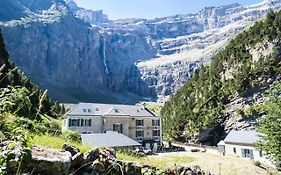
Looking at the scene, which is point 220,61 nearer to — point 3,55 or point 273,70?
point 273,70

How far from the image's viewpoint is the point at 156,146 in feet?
233

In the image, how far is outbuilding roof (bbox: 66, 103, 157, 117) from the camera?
6466 cm

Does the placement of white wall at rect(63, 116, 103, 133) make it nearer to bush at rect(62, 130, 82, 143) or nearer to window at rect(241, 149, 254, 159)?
window at rect(241, 149, 254, 159)

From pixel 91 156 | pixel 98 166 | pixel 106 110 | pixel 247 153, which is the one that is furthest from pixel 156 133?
pixel 98 166

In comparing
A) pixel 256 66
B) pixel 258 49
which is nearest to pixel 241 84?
pixel 256 66

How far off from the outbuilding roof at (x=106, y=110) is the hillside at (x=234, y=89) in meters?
15.8

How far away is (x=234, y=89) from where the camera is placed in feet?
260

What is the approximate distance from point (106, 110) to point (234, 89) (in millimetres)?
36238

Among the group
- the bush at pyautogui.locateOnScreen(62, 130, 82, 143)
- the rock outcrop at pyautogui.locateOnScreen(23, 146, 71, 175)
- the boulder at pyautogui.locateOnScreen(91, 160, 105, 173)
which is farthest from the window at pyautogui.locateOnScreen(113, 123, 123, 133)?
the rock outcrop at pyautogui.locateOnScreen(23, 146, 71, 175)

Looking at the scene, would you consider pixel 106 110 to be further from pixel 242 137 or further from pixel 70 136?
pixel 70 136

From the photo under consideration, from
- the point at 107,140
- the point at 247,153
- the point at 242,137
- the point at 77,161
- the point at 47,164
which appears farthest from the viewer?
the point at 242,137

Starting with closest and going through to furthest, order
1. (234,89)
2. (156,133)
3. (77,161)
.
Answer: (77,161) → (156,133) → (234,89)

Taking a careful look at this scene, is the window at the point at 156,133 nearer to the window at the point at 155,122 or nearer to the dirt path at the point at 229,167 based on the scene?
the window at the point at 155,122

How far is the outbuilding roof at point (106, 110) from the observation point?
64.7 metres
